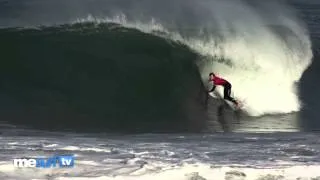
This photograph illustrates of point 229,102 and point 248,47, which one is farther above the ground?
point 248,47

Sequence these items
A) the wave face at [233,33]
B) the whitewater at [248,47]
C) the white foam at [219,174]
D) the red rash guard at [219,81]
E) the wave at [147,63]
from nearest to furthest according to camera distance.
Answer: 1. the white foam at [219,174]
2. the wave at [147,63]
3. the red rash guard at [219,81]
4. the whitewater at [248,47]
5. the wave face at [233,33]

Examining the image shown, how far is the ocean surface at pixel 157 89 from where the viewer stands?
22.9 feet

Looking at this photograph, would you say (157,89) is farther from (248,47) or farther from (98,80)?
(248,47)

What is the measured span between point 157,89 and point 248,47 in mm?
3344

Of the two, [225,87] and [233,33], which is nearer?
[225,87]

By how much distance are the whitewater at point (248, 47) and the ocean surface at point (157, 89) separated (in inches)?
1.4

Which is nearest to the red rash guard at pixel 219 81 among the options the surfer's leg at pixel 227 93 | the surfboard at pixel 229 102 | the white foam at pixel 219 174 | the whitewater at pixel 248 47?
the surfer's leg at pixel 227 93

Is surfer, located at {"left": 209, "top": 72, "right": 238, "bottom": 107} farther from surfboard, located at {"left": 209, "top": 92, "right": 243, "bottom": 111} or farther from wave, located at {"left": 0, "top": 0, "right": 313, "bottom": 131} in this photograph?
wave, located at {"left": 0, "top": 0, "right": 313, "bottom": 131}

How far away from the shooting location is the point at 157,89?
12.4 meters

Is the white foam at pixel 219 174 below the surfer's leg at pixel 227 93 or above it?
below

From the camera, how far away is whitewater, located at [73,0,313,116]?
43.4 feet

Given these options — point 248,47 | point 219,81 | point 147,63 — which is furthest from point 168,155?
point 248,47

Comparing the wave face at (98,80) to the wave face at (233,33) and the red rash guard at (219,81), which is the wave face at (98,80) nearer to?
the red rash guard at (219,81)

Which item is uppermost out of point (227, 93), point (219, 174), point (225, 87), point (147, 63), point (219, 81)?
point (147, 63)
